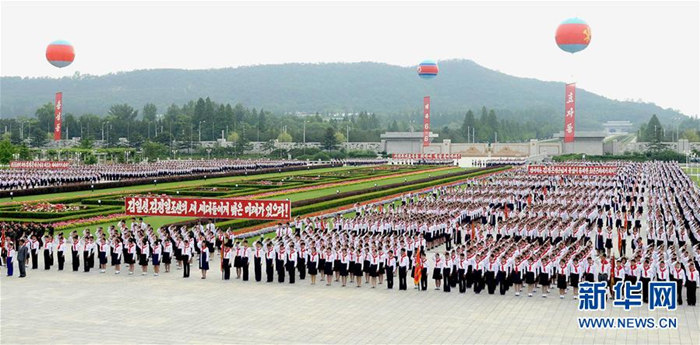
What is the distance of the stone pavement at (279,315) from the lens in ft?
41.8

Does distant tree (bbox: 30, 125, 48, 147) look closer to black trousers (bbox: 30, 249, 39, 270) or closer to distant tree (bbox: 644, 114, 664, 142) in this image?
distant tree (bbox: 644, 114, 664, 142)

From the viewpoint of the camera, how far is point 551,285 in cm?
1745

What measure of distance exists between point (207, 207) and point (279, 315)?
8.51 meters

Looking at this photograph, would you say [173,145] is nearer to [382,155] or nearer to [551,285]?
[382,155]

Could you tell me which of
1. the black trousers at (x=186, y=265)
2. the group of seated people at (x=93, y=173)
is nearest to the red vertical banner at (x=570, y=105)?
the group of seated people at (x=93, y=173)

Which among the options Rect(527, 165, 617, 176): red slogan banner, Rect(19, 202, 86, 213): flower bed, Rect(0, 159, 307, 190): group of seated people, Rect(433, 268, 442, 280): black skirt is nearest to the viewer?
Rect(433, 268, 442, 280): black skirt

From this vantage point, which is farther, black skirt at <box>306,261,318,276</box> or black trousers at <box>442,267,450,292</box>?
black skirt at <box>306,261,318,276</box>

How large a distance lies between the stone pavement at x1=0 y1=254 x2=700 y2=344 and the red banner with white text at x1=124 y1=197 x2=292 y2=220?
3.96 metres

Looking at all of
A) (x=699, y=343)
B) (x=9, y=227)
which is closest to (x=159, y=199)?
(x=9, y=227)

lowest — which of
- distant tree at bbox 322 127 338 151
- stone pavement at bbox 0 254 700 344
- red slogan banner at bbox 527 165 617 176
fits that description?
stone pavement at bbox 0 254 700 344

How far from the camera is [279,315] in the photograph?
14.4m

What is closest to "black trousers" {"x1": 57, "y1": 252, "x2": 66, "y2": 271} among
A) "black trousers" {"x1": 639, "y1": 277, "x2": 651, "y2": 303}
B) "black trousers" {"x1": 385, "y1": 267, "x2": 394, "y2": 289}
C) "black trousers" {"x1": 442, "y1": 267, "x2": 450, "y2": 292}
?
"black trousers" {"x1": 385, "y1": 267, "x2": 394, "y2": 289}

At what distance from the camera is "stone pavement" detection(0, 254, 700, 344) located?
12.7 m

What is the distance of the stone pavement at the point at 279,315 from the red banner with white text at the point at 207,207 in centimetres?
396
